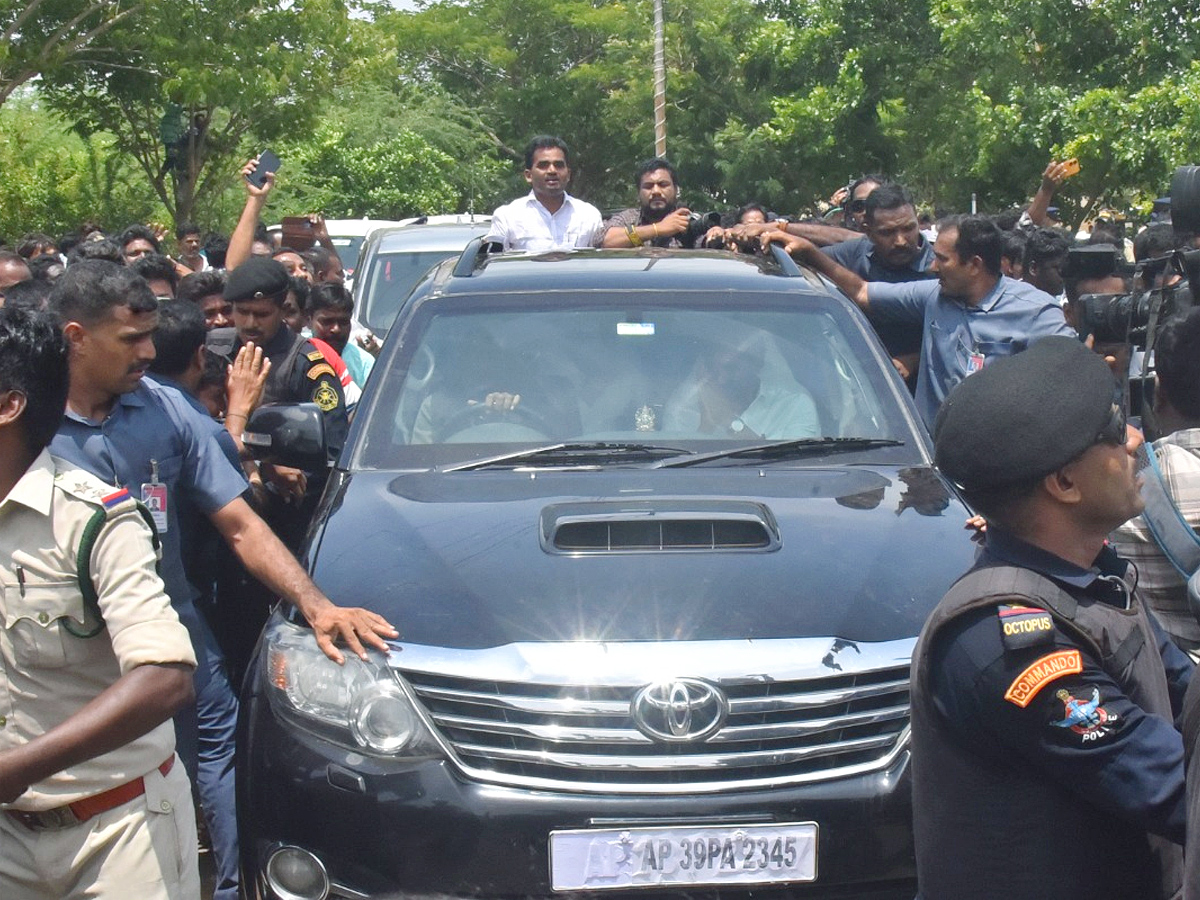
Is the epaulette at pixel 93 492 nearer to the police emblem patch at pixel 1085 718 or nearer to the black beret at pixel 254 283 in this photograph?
the police emblem patch at pixel 1085 718

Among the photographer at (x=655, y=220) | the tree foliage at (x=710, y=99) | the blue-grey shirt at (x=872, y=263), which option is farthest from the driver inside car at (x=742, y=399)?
the tree foliage at (x=710, y=99)

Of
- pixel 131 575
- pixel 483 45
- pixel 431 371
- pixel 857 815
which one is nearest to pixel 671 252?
pixel 431 371

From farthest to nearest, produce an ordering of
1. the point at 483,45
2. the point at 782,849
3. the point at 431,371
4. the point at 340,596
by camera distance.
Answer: the point at 483,45, the point at 431,371, the point at 340,596, the point at 782,849

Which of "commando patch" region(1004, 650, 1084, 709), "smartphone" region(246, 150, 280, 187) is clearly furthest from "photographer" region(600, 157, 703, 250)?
"commando patch" region(1004, 650, 1084, 709)

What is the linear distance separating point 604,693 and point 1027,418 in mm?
1398

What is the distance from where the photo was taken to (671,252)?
5.59 meters

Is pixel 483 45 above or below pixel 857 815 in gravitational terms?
below

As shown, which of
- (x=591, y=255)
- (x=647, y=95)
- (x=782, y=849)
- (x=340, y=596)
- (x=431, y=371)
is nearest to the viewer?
(x=782, y=849)

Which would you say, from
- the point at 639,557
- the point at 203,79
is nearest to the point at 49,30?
the point at 203,79

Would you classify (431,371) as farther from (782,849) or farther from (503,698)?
(782,849)

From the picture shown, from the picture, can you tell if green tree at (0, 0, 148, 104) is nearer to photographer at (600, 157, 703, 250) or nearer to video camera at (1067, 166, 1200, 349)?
photographer at (600, 157, 703, 250)

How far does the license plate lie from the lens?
129 inches

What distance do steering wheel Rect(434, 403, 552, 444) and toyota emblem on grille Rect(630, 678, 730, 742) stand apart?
1.37m

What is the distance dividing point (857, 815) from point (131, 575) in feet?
5.22
